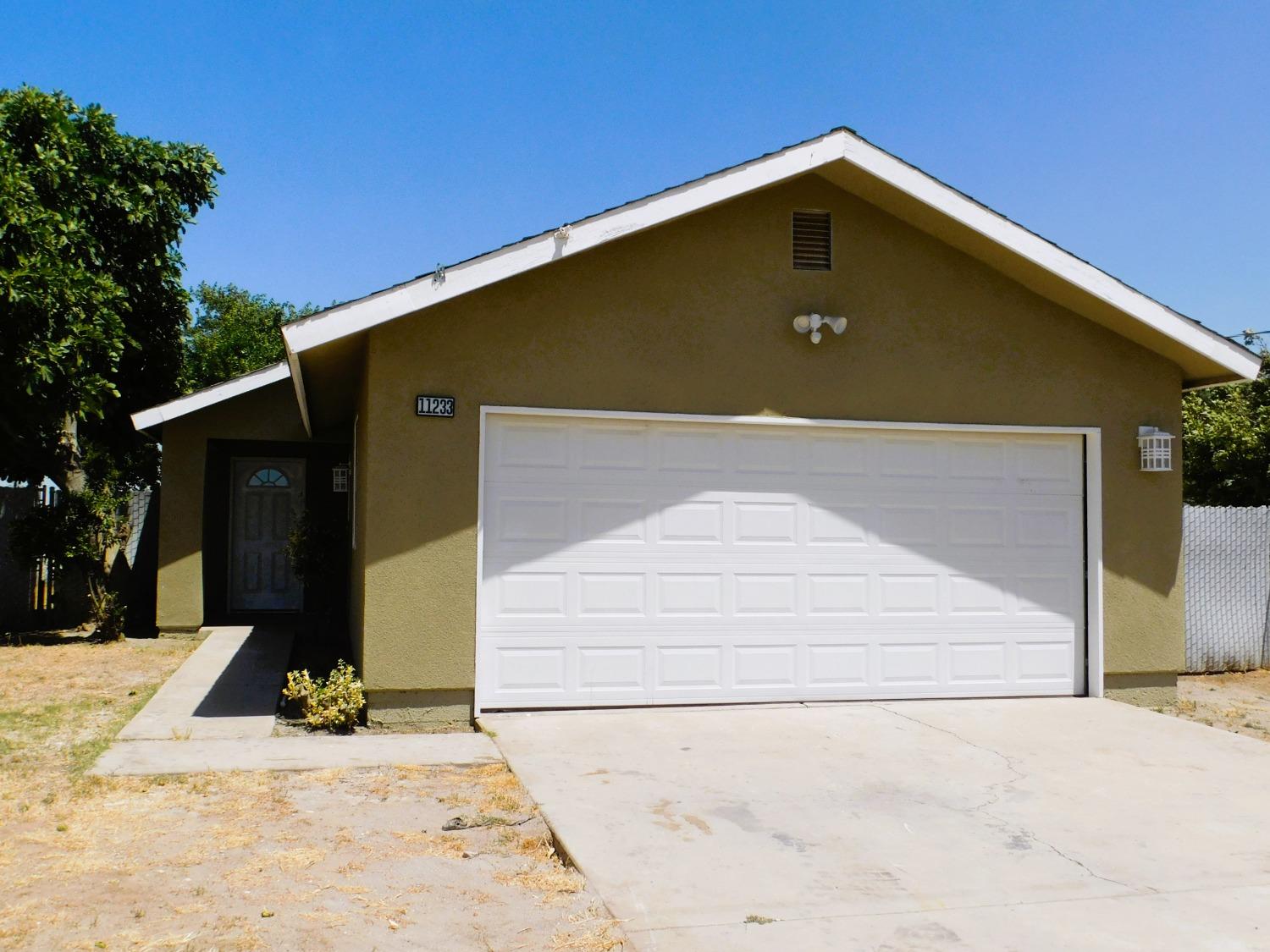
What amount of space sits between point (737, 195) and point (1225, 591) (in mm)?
7987

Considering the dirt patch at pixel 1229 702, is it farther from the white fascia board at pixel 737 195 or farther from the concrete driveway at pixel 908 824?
the white fascia board at pixel 737 195

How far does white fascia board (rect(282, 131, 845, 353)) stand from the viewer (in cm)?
727

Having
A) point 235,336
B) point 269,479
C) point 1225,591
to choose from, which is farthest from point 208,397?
point 235,336

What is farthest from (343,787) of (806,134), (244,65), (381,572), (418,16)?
(244,65)

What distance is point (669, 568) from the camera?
8.31 metres

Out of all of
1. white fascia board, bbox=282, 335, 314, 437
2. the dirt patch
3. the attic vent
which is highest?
the attic vent

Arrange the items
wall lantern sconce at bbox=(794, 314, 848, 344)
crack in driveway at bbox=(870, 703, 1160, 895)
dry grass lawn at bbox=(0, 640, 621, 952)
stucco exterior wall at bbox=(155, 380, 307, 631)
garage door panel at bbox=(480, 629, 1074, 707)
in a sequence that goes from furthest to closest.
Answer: stucco exterior wall at bbox=(155, 380, 307, 631) → wall lantern sconce at bbox=(794, 314, 848, 344) → garage door panel at bbox=(480, 629, 1074, 707) → crack in driveway at bbox=(870, 703, 1160, 895) → dry grass lawn at bbox=(0, 640, 621, 952)

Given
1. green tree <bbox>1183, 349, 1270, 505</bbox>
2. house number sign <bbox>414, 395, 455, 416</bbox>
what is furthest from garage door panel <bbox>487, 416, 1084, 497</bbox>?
green tree <bbox>1183, 349, 1270, 505</bbox>

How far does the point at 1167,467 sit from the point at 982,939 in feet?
20.5

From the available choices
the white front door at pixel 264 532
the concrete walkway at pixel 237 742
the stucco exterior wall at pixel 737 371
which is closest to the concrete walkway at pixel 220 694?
the concrete walkway at pixel 237 742

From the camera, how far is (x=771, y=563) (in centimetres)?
852

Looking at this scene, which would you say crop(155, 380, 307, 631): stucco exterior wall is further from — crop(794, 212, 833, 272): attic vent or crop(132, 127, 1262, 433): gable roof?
crop(794, 212, 833, 272): attic vent

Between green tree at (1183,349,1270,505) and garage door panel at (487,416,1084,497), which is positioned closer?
garage door panel at (487,416,1084,497)

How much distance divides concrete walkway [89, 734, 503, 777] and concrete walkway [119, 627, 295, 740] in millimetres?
328
